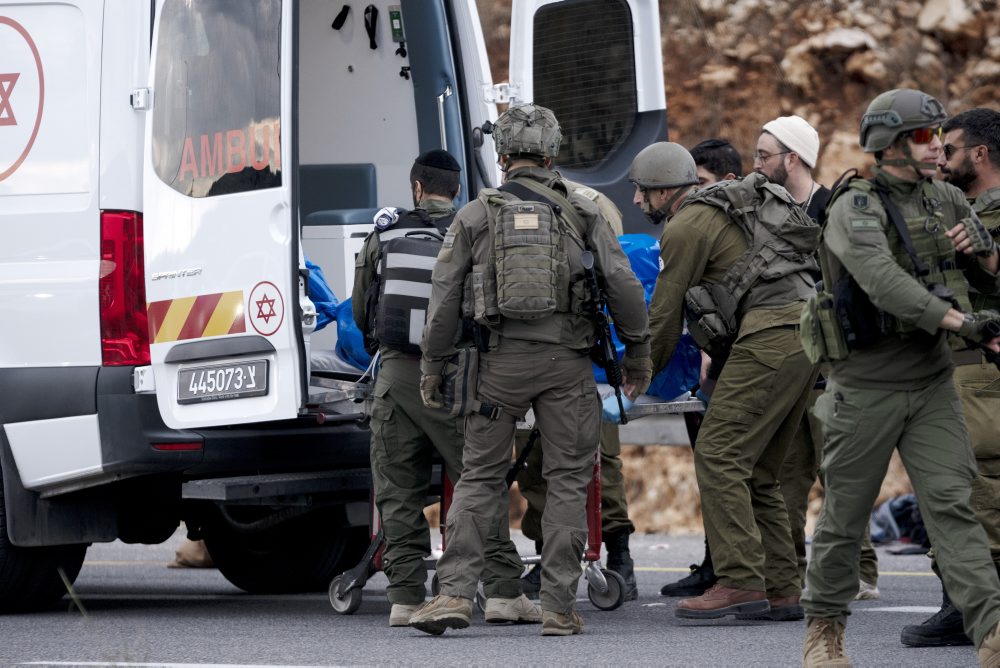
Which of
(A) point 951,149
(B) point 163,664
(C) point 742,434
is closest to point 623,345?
(C) point 742,434

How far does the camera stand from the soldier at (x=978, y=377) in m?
5.98

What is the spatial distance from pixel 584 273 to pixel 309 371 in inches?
43.0

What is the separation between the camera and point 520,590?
6.77 metres

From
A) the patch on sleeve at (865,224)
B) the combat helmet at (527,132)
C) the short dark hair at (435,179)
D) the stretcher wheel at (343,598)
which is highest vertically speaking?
the combat helmet at (527,132)

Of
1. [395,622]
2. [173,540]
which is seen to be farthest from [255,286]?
[173,540]

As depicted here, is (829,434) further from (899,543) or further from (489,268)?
(899,543)

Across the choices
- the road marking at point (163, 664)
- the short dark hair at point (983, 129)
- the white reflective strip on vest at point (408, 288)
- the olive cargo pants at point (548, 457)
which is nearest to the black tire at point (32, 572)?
the road marking at point (163, 664)

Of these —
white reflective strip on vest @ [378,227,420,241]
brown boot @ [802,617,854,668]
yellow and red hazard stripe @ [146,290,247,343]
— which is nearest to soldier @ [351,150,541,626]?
white reflective strip on vest @ [378,227,420,241]

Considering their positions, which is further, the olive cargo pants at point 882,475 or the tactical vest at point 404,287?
the tactical vest at point 404,287

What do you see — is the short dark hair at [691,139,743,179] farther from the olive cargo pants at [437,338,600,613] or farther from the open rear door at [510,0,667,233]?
the olive cargo pants at [437,338,600,613]

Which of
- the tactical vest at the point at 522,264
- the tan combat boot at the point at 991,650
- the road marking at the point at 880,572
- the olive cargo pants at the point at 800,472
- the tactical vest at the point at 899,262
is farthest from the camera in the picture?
the road marking at the point at 880,572

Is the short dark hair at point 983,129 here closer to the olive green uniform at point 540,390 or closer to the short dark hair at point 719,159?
the olive green uniform at point 540,390

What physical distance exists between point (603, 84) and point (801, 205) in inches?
44.0

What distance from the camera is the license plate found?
6.42 metres
